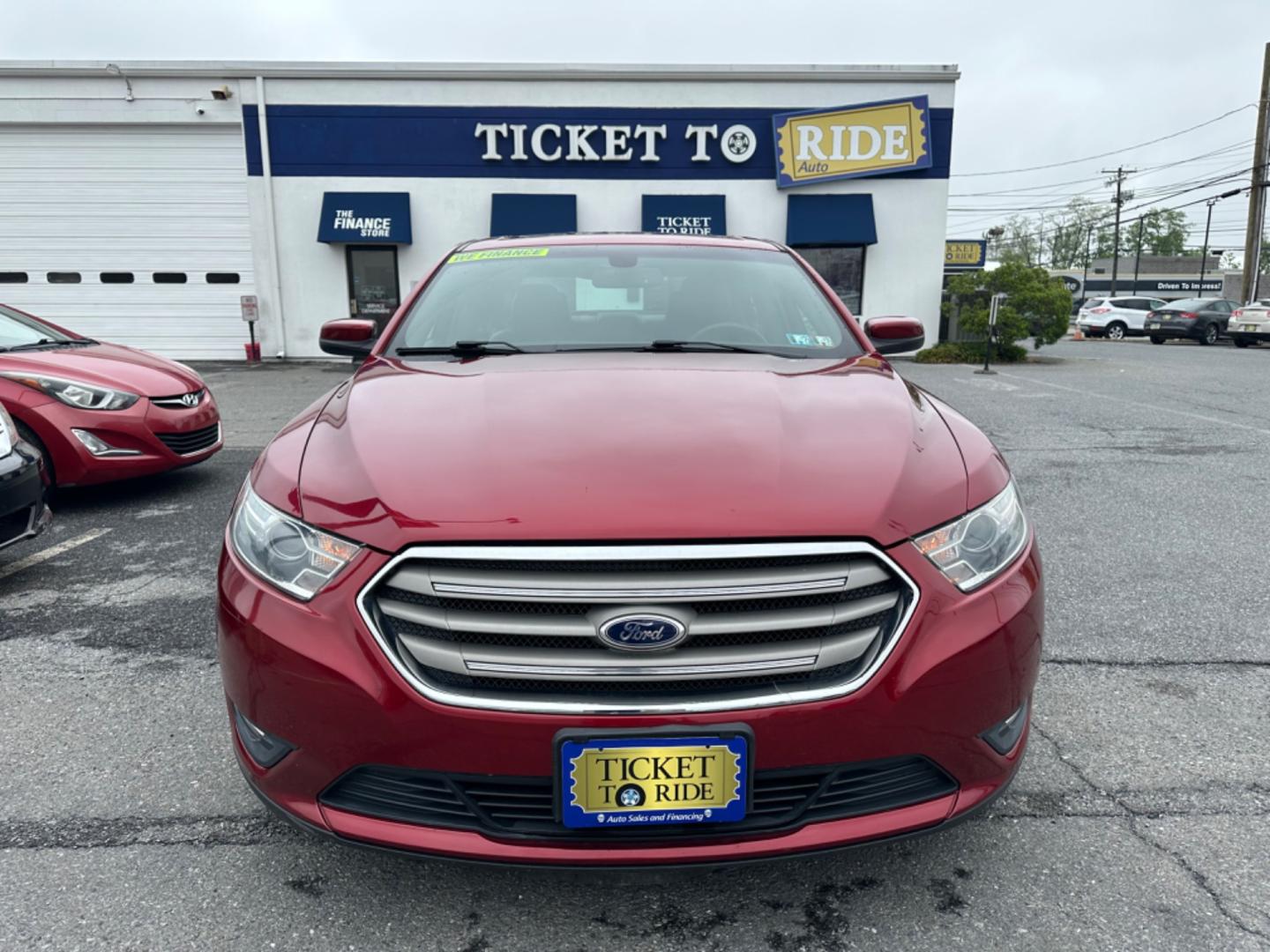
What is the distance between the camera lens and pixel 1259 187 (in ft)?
94.0

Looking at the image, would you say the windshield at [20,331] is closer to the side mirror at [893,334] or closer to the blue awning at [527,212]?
the side mirror at [893,334]

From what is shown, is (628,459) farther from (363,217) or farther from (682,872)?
(363,217)

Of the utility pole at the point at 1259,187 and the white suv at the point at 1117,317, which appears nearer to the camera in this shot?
the utility pole at the point at 1259,187

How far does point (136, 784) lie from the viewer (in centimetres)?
237

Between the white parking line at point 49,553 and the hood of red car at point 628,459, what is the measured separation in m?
3.03

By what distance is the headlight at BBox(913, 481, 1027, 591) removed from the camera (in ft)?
5.59

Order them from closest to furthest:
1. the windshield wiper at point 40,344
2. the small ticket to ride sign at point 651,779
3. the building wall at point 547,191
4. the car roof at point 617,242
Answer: the small ticket to ride sign at point 651,779
the car roof at point 617,242
the windshield wiper at point 40,344
the building wall at point 547,191

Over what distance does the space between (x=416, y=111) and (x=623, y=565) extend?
55.1ft

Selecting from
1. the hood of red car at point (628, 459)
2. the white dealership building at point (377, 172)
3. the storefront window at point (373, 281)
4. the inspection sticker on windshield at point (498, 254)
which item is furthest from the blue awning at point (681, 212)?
the hood of red car at point (628, 459)

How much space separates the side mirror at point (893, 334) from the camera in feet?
10.7

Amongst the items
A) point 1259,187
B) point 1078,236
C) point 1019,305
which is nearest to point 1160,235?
point 1078,236

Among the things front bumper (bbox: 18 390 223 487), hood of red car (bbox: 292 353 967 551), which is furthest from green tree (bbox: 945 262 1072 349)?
hood of red car (bbox: 292 353 967 551)

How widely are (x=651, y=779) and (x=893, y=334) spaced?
225 centimetres

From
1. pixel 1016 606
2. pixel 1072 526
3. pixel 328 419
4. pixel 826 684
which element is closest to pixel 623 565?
pixel 826 684
